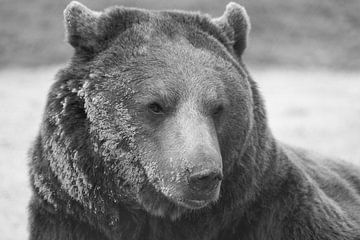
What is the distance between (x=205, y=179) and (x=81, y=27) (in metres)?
1.52

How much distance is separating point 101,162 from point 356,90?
12.2 m

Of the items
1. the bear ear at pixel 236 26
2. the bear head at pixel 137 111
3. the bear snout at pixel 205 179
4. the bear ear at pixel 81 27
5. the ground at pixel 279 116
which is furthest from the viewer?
the ground at pixel 279 116

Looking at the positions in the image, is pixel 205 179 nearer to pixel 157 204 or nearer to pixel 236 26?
pixel 157 204

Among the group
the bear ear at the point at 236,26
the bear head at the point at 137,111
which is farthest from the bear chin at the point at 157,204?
the bear ear at the point at 236,26

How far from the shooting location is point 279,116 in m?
13.2

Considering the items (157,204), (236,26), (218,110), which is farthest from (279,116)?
(157,204)

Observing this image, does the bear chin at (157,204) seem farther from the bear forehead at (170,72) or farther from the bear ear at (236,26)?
the bear ear at (236,26)

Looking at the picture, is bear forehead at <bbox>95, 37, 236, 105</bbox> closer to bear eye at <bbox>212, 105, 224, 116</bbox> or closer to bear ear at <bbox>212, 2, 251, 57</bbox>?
bear eye at <bbox>212, 105, 224, 116</bbox>

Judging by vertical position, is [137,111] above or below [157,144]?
above

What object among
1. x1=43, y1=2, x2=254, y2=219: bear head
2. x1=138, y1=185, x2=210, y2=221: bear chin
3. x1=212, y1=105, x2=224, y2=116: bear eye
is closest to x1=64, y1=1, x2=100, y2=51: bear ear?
x1=43, y1=2, x2=254, y2=219: bear head

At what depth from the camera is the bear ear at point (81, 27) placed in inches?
181

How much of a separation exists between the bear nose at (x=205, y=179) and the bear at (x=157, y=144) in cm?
4

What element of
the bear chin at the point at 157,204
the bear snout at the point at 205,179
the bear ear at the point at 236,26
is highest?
the bear ear at the point at 236,26

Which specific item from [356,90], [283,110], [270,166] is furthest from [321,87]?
[270,166]
